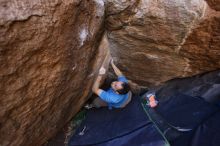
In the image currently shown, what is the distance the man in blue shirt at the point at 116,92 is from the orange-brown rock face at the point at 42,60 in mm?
408

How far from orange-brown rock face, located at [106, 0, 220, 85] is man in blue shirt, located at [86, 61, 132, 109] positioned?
9.5 inches

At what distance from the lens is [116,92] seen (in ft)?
13.0

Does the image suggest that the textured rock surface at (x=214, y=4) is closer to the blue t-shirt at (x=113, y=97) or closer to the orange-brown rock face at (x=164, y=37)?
the orange-brown rock face at (x=164, y=37)

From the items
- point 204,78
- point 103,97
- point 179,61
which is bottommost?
point 103,97

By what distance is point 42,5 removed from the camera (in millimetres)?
2436

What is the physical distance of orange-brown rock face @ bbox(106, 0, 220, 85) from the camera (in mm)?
3209

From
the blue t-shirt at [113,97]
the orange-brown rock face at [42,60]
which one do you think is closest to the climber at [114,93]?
the blue t-shirt at [113,97]

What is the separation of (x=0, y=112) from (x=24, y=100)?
0.28 meters

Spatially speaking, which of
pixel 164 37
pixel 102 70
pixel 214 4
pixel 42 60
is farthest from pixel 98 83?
pixel 214 4

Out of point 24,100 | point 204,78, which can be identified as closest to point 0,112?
point 24,100

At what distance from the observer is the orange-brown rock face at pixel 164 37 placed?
321 cm

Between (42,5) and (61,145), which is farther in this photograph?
(61,145)

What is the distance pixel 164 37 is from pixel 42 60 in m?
1.56

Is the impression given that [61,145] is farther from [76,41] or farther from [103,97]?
[76,41]
